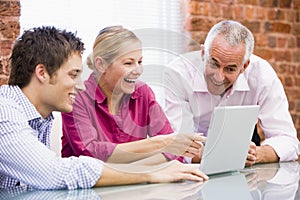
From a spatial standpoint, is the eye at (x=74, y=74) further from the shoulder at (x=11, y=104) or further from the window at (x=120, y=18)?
the window at (x=120, y=18)

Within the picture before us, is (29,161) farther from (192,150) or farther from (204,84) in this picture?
(204,84)

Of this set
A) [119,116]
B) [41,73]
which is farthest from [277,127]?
[41,73]

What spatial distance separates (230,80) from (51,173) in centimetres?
116

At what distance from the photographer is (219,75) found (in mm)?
2443

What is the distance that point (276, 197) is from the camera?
1.36 metres

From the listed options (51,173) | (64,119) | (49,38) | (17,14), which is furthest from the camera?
(17,14)

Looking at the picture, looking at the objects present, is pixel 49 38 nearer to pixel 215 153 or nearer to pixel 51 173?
pixel 51 173

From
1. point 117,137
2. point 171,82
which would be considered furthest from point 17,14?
point 117,137

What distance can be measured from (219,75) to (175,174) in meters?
0.85

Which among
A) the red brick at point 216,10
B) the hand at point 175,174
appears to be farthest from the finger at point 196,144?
the red brick at point 216,10

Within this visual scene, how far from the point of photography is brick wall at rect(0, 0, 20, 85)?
114 inches

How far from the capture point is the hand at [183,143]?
6.36 feet

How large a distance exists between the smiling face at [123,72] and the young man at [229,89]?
303 mm

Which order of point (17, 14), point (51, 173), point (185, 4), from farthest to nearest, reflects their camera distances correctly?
point (185, 4) → point (17, 14) → point (51, 173)
